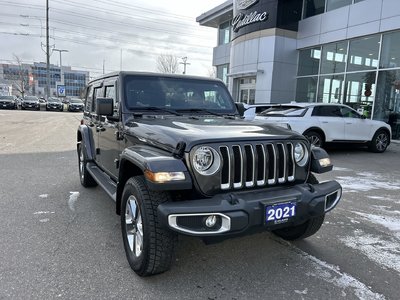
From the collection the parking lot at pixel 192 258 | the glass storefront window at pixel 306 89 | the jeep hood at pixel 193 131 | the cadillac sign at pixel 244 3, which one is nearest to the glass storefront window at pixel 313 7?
the cadillac sign at pixel 244 3

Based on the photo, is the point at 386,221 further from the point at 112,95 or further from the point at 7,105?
the point at 7,105

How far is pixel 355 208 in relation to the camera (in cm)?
507

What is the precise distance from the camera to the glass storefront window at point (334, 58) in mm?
15781

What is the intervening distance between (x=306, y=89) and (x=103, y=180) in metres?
15.8

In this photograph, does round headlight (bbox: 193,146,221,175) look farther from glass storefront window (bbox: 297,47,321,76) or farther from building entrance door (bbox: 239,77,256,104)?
building entrance door (bbox: 239,77,256,104)

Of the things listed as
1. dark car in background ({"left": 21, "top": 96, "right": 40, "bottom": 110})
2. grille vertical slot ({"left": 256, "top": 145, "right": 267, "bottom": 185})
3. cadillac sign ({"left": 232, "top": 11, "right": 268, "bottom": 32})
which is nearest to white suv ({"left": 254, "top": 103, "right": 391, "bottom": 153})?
grille vertical slot ({"left": 256, "top": 145, "right": 267, "bottom": 185})

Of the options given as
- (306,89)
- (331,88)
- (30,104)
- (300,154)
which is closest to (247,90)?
(306,89)

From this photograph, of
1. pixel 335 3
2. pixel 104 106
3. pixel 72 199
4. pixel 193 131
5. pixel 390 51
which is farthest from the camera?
pixel 335 3

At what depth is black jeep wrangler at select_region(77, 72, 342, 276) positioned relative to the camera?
260 cm

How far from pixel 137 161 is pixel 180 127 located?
63 cm

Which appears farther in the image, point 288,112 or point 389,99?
point 389,99

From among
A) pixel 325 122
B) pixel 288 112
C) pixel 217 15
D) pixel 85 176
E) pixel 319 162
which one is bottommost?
pixel 85 176

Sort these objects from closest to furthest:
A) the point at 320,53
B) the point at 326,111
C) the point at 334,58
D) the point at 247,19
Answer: the point at 326,111 → the point at 334,58 → the point at 320,53 → the point at 247,19

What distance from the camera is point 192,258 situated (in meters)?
3.38
